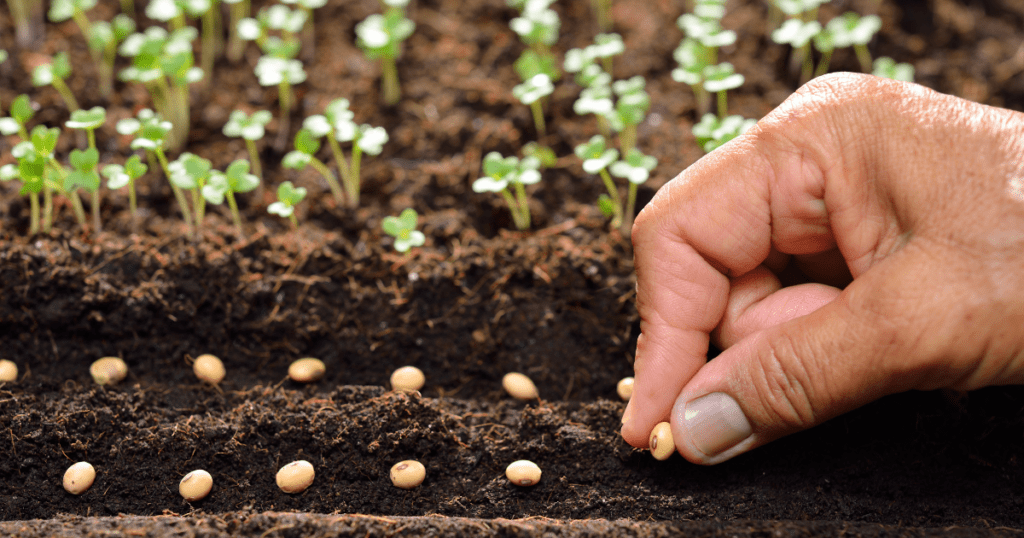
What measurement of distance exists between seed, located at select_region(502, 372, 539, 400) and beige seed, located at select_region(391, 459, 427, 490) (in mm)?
302

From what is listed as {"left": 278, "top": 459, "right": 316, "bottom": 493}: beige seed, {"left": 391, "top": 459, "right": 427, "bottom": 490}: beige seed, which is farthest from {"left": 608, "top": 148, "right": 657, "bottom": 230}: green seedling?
{"left": 278, "top": 459, "right": 316, "bottom": 493}: beige seed

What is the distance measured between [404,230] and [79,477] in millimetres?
821

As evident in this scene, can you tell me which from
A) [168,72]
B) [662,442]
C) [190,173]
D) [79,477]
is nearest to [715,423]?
[662,442]

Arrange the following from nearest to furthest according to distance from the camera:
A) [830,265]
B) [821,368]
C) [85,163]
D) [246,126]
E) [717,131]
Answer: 1. [821,368]
2. [830,265]
3. [85,163]
4. [717,131]
5. [246,126]

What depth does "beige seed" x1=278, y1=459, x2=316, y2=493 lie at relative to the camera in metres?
1.30

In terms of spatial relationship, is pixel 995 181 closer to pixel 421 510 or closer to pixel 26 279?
pixel 421 510

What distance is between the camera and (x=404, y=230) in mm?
1716

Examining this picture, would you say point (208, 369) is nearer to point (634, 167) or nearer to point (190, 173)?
point (190, 173)

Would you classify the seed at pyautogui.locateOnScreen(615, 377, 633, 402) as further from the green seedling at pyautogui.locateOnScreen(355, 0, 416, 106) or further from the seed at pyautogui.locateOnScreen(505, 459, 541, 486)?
the green seedling at pyautogui.locateOnScreen(355, 0, 416, 106)

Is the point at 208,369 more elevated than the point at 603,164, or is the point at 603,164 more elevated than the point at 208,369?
the point at 603,164

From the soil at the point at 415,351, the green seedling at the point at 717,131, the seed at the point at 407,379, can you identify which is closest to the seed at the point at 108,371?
the soil at the point at 415,351

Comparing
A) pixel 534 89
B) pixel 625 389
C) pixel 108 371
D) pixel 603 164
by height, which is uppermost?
pixel 534 89

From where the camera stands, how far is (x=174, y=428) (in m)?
1.39

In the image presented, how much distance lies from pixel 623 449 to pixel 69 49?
221cm
